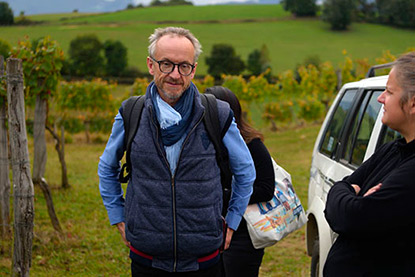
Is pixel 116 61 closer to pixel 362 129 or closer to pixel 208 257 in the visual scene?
pixel 362 129

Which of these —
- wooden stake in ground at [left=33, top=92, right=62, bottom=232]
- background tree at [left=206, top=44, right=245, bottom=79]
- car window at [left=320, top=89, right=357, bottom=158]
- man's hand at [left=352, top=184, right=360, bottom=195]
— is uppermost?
man's hand at [left=352, top=184, right=360, bottom=195]

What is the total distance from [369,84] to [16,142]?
9.42 ft

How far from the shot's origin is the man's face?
215 centimetres

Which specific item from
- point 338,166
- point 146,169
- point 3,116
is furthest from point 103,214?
point 146,169

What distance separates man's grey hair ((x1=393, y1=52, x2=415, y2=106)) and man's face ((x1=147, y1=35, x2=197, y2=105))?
879 mm

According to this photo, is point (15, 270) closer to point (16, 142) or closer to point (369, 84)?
point (16, 142)

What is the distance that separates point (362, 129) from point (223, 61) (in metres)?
44.7

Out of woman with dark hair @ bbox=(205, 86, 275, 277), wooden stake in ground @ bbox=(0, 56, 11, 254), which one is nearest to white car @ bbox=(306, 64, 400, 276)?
woman with dark hair @ bbox=(205, 86, 275, 277)

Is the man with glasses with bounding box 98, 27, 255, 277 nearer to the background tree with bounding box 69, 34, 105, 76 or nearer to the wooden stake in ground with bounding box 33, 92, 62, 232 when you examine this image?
the wooden stake in ground with bounding box 33, 92, 62, 232

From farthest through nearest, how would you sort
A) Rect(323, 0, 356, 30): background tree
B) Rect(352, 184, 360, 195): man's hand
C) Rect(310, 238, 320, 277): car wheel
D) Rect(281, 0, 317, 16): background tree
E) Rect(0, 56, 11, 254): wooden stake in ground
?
Rect(281, 0, 317, 16): background tree < Rect(323, 0, 356, 30): background tree < Rect(0, 56, 11, 254): wooden stake in ground < Rect(310, 238, 320, 277): car wheel < Rect(352, 184, 360, 195): man's hand

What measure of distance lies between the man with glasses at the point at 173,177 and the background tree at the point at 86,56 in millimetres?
43931

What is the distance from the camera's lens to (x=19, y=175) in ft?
13.7

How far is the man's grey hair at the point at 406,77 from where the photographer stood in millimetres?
1742

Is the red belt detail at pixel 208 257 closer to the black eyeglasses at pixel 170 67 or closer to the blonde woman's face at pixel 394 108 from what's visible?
the black eyeglasses at pixel 170 67
